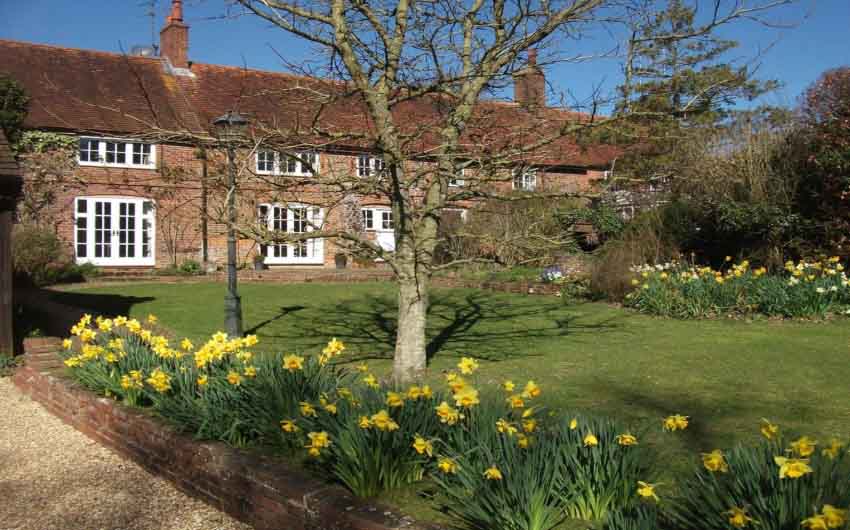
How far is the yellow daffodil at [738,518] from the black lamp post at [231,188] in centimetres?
437

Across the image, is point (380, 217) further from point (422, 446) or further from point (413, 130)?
point (422, 446)

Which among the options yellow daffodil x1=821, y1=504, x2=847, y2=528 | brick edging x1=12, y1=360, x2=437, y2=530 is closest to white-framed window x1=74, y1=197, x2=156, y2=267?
brick edging x1=12, y1=360, x2=437, y2=530

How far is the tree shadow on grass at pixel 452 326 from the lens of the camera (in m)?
9.84

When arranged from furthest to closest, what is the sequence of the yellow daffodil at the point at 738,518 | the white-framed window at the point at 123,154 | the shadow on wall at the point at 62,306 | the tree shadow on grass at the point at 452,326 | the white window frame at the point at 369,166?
1. the white-framed window at the point at 123,154
2. the shadow on wall at the point at 62,306
3. the tree shadow on grass at the point at 452,326
4. the white window frame at the point at 369,166
5. the yellow daffodil at the point at 738,518

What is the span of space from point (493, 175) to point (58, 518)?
4.58 meters

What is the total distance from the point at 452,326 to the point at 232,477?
772 centimetres

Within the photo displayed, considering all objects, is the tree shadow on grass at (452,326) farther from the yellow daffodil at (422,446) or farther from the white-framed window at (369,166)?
the yellow daffodil at (422,446)

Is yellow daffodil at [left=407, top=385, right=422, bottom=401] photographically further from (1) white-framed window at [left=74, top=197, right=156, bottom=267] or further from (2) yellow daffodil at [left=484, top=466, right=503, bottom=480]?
(1) white-framed window at [left=74, top=197, right=156, bottom=267]

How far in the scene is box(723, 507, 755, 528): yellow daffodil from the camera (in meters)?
2.65

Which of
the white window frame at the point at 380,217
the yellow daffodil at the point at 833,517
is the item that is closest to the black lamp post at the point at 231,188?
the yellow daffodil at the point at 833,517

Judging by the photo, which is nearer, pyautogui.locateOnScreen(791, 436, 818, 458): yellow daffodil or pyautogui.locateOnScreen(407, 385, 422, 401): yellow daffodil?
pyautogui.locateOnScreen(791, 436, 818, 458): yellow daffodil

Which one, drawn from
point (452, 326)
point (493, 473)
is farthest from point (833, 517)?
point (452, 326)

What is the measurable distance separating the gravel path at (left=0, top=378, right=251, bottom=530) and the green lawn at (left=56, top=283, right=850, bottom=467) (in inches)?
126

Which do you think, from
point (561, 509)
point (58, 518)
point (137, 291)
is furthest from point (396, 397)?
point (137, 291)
